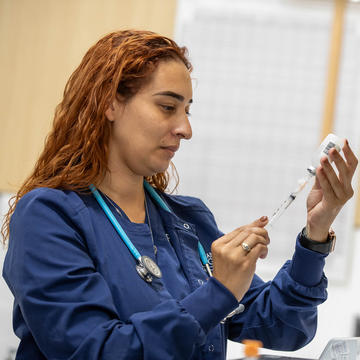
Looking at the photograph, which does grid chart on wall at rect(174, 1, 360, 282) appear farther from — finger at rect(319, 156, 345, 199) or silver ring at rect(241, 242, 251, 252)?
silver ring at rect(241, 242, 251, 252)

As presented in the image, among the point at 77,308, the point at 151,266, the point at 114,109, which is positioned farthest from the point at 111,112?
the point at 77,308

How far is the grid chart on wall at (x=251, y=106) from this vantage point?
2643 mm

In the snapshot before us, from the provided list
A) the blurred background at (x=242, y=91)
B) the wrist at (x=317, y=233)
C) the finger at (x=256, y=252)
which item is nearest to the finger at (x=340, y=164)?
the wrist at (x=317, y=233)

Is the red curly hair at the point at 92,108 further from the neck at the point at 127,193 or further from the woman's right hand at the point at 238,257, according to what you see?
the woman's right hand at the point at 238,257

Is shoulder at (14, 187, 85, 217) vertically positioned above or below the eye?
below

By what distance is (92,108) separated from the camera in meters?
1.29

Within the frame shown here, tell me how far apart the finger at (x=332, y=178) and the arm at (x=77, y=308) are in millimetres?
371

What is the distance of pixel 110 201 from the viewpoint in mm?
1276

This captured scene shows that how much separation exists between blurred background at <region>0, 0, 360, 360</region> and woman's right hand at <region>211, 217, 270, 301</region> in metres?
1.50

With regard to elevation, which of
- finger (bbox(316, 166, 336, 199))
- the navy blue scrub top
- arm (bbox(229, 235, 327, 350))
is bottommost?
arm (bbox(229, 235, 327, 350))

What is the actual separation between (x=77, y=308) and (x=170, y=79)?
578 millimetres

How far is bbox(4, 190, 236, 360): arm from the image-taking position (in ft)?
3.27

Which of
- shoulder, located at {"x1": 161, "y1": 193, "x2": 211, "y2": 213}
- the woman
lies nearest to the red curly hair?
the woman

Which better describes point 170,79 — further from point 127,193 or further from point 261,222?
point 261,222
